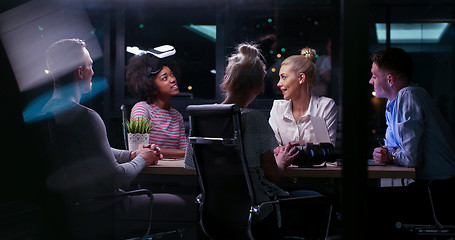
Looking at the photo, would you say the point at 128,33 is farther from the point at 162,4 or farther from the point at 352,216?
the point at 352,216

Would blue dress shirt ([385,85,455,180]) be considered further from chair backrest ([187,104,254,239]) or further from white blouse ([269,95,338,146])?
chair backrest ([187,104,254,239])

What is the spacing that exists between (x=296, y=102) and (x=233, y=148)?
1568 millimetres

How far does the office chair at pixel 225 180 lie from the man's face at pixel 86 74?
0.67 metres

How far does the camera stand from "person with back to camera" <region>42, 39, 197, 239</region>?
2686mm

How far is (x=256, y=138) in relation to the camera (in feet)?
8.32

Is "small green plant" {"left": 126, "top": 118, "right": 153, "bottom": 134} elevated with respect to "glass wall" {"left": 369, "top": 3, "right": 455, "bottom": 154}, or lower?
lower

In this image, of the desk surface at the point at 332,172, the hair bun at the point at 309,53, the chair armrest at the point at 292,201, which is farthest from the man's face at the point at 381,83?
the chair armrest at the point at 292,201

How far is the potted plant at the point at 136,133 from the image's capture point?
3258 mm

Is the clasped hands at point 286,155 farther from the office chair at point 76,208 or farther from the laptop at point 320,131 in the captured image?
the office chair at point 76,208

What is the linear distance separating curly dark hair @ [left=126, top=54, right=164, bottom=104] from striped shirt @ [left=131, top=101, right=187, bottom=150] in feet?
0.34

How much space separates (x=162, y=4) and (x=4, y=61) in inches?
124

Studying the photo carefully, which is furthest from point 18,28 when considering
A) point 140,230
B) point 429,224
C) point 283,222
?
point 429,224

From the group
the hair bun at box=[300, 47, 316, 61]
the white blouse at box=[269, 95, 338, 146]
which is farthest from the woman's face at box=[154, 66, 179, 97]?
the hair bun at box=[300, 47, 316, 61]

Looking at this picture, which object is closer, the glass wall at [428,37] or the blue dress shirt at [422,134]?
the blue dress shirt at [422,134]
